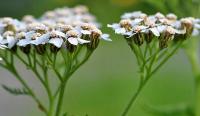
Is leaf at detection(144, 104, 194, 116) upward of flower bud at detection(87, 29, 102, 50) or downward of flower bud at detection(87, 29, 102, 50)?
downward

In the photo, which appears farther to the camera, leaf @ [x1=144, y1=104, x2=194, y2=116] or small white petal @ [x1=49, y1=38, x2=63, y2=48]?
leaf @ [x1=144, y1=104, x2=194, y2=116]

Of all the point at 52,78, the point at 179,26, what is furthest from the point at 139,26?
the point at 52,78

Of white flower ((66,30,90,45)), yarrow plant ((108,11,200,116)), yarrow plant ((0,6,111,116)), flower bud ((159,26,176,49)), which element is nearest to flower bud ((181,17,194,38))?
yarrow plant ((108,11,200,116))

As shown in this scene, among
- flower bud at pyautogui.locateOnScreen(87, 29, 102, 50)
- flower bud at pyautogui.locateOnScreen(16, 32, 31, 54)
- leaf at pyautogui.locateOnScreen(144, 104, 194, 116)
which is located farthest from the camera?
leaf at pyautogui.locateOnScreen(144, 104, 194, 116)

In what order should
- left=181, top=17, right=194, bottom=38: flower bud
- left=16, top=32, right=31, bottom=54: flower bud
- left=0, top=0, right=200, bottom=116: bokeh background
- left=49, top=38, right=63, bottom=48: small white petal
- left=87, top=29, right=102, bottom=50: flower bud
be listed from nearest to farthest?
left=49, top=38, right=63, bottom=48: small white petal
left=87, top=29, right=102, bottom=50: flower bud
left=16, top=32, right=31, bottom=54: flower bud
left=181, top=17, right=194, bottom=38: flower bud
left=0, top=0, right=200, bottom=116: bokeh background

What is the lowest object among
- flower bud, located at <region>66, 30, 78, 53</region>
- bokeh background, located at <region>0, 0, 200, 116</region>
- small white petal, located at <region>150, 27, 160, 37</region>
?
bokeh background, located at <region>0, 0, 200, 116</region>

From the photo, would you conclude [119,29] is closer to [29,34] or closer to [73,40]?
[73,40]

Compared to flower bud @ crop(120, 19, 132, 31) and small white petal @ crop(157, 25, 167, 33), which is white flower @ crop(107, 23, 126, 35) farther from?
small white petal @ crop(157, 25, 167, 33)

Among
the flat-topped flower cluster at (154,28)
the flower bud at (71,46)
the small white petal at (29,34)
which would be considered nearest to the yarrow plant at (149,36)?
the flat-topped flower cluster at (154,28)

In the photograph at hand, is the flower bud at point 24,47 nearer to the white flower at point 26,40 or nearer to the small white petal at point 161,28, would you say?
the white flower at point 26,40
